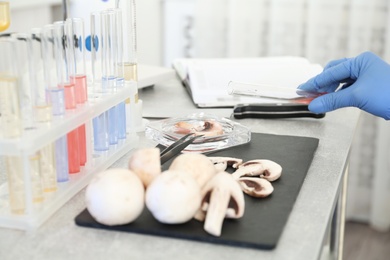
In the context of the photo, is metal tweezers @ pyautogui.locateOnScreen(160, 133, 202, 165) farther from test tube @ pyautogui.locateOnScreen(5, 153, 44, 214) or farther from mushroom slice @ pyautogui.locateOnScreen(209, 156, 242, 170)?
test tube @ pyautogui.locateOnScreen(5, 153, 44, 214)

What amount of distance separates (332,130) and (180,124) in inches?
13.6

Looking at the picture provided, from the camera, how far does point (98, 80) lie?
3.59ft

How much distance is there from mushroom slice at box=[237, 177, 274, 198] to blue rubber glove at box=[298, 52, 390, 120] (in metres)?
0.40

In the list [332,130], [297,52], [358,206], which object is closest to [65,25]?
[332,130]

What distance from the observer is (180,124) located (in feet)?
4.08

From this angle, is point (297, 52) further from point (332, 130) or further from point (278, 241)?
point (278, 241)

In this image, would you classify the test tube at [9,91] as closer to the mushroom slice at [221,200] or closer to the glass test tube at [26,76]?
the glass test tube at [26,76]

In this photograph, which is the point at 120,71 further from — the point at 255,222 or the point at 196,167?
the point at 255,222

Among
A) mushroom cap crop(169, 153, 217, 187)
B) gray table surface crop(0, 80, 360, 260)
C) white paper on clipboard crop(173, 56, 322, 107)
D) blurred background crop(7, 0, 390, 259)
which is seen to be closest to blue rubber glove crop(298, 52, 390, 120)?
white paper on clipboard crop(173, 56, 322, 107)

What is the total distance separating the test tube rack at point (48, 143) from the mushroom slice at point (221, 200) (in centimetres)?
23

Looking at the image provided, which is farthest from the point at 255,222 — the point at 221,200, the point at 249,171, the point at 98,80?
the point at 98,80

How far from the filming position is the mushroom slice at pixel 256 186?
3.08 ft

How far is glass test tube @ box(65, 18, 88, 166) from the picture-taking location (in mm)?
966

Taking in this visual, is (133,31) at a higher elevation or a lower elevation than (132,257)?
higher
